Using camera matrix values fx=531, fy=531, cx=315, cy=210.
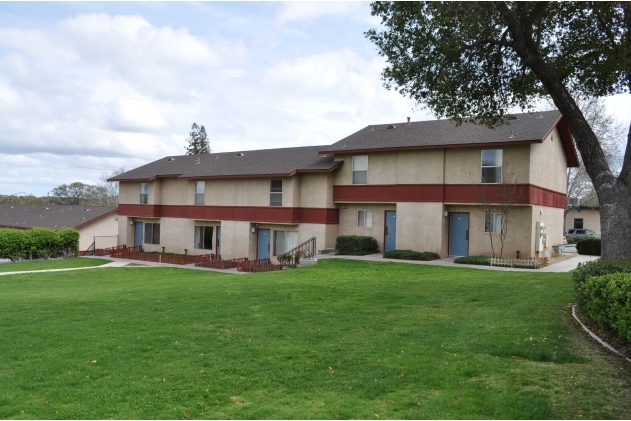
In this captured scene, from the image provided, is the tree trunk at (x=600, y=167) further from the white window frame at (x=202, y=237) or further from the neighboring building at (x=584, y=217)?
the neighboring building at (x=584, y=217)

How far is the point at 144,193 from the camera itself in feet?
132

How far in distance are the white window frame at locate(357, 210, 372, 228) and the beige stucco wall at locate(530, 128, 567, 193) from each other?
872 centimetres

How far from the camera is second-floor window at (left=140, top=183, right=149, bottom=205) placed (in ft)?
131

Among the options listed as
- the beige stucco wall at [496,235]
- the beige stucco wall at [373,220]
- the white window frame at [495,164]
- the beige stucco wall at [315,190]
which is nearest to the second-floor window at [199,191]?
the beige stucco wall at [315,190]

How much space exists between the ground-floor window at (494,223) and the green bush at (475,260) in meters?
1.84

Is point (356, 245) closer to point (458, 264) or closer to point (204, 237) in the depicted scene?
point (458, 264)

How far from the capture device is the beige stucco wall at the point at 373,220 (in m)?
28.7

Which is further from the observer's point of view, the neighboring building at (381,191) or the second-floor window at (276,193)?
the second-floor window at (276,193)

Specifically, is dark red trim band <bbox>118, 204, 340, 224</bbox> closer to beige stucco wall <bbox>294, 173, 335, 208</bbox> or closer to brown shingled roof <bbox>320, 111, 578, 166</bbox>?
beige stucco wall <bbox>294, 173, 335, 208</bbox>

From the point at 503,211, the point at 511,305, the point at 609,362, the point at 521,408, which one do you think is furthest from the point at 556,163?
the point at 521,408

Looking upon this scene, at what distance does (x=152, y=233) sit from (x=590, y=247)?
29695 millimetres

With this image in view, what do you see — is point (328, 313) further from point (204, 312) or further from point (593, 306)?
point (593, 306)

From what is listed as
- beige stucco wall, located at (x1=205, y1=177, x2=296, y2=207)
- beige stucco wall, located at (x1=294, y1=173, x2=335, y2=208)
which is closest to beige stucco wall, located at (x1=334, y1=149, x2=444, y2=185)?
beige stucco wall, located at (x1=294, y1=173, x2=335, y2=208)

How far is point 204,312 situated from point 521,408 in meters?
8.24
